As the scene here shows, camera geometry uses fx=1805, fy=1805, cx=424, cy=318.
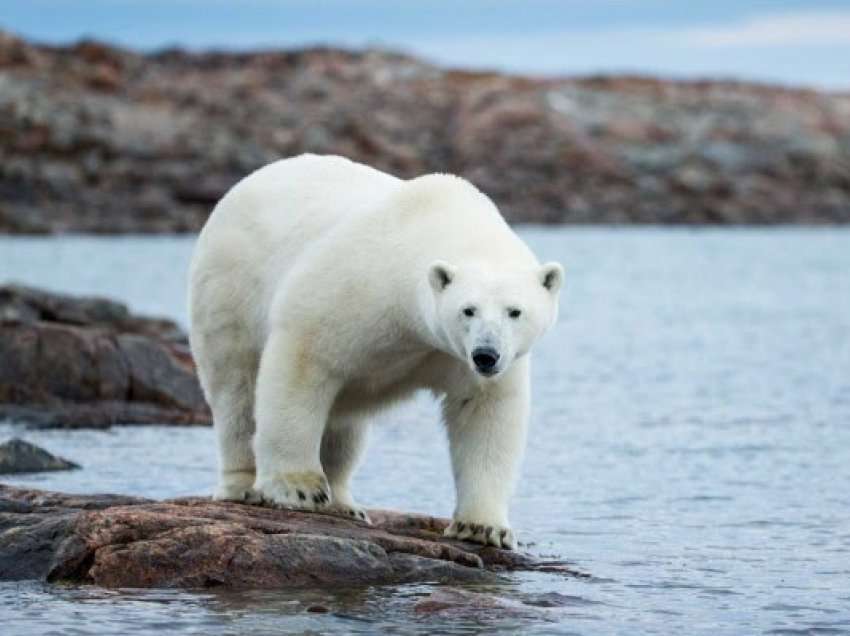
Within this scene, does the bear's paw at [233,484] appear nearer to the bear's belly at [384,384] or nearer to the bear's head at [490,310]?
the bear's belly at [384,384]

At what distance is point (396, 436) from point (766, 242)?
2212 inches

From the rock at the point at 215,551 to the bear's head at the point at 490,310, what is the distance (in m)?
1.09

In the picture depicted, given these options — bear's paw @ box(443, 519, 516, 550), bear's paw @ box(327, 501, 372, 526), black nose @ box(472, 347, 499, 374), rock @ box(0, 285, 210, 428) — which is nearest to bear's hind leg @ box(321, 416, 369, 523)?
bear's paw @ box(327, 501, 372, 526)

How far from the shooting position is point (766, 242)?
231 ft

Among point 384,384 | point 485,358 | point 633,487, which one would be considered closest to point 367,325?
point 384,384

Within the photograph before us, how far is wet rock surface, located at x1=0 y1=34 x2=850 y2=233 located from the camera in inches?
2736

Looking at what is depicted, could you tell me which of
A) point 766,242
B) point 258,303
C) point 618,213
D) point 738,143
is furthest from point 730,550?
point 738,143

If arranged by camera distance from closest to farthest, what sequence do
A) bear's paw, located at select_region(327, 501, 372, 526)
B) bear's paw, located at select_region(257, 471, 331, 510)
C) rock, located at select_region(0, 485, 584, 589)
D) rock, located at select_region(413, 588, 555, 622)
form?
rock, located at select_region(413, 588, 555, 622), rock, located at select_region(0, 485, 584, 589), bear's paw, located at select_region(257, 471, 331, 510), bear's paw, located at select_region(327, 501, 372, 526)

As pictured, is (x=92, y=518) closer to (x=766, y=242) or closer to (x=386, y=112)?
(x=766, y=242)

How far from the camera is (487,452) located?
8570mm

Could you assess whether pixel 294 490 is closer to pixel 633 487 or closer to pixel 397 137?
pixel 633 487

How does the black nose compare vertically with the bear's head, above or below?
below

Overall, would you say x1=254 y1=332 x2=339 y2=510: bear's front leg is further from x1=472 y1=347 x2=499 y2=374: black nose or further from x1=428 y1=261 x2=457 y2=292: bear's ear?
x1=472 y1=347 x2=499 y2=374: black nose

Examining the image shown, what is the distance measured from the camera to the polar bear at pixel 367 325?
7895 mm
